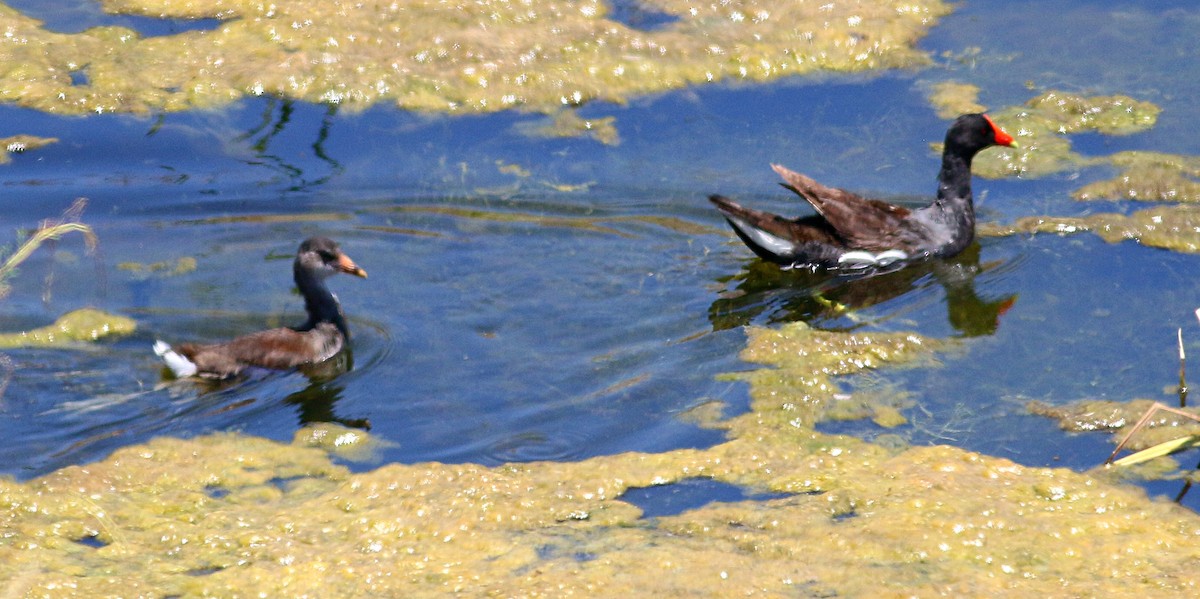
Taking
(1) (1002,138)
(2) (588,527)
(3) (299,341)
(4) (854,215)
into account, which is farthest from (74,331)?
(1) (1002,138)

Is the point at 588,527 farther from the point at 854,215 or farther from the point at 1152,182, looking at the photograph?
the point at 1152,182

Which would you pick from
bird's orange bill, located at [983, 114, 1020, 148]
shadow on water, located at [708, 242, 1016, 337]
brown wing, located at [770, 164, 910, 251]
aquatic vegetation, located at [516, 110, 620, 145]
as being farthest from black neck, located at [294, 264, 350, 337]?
bird's orange bill, located at [983, 114, 1020, 148]

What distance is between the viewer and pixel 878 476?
5820 mm

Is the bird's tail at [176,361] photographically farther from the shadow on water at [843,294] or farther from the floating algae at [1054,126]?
the floating algae at [1054,126]

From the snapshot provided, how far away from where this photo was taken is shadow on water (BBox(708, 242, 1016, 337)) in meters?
7.75

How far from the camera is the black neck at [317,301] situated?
7422 mm

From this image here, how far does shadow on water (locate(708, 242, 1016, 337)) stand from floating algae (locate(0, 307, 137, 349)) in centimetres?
317

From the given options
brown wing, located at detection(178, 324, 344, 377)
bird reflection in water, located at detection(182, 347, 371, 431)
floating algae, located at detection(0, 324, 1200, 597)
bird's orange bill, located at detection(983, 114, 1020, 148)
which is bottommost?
floating algae, located at detection(0, 324, 1200, 597)

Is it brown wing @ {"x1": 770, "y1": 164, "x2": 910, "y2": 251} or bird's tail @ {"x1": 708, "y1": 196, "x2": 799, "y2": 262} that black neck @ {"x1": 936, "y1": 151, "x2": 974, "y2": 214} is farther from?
bird's tail @ {"x1": 708, "y1": 196, "x2": 799, "y2": 262}

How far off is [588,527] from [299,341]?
8.17 feet

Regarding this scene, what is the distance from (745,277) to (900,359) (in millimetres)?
1417

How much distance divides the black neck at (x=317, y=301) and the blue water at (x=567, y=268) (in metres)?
0.23

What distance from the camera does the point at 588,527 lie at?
5.41 metres

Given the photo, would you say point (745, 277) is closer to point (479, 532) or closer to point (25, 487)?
point (479, 532)
